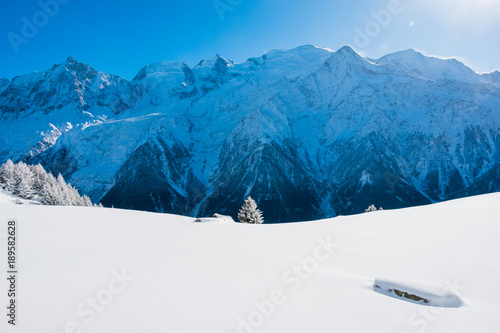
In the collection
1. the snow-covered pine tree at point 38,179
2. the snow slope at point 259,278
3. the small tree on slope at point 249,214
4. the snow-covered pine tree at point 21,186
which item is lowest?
the snow slope at point 259,278

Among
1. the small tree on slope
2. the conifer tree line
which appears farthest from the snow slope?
the conifer tree line

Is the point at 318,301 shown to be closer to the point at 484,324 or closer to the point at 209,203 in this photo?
the point at 484,324

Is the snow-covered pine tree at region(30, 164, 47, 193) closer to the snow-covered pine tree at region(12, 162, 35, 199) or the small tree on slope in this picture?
the snow-covered pine tree at region(12, 162, 35, 199)

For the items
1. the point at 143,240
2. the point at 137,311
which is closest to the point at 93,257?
the point at 143,240

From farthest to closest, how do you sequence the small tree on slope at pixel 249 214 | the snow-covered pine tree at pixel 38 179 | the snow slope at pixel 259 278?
the snow-covered pine tree at pixel 38 179
the small tree on slope at pixel 249 214
the snow slope at pixel 259 278

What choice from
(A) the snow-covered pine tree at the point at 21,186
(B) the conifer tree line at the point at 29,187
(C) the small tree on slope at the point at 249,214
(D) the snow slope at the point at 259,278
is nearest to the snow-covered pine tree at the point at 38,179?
(B) the conifer tree line at the point at 29,187

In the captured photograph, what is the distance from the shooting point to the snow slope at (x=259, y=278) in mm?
5520

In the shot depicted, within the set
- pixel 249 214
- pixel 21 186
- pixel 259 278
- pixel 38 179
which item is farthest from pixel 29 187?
pixel 259 278

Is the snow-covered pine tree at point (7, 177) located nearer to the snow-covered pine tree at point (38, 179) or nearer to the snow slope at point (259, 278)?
the snow-covered pine tree at point (38, 179)

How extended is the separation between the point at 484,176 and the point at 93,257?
263885 mm

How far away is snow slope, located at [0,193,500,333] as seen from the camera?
5520 millimetres

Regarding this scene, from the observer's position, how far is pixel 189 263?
9.24 m

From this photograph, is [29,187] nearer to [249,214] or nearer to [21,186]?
[21,186]

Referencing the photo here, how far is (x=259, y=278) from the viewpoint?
310 inches
